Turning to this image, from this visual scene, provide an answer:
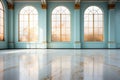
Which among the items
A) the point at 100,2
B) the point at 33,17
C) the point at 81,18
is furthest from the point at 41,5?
the point at 100,2

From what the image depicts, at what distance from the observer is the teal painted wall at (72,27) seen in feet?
55.8

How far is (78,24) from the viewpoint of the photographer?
1698cm

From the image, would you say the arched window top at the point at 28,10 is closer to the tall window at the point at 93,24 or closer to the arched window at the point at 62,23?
the arched window at the point at 62,23

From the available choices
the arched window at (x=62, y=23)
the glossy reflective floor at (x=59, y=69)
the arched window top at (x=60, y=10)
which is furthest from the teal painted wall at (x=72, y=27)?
the glossy reflective floor at (x=59, y=69)

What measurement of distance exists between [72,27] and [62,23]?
125 centimetres

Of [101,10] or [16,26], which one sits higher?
[101,10]

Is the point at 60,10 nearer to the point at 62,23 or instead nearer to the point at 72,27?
the point at 62,23

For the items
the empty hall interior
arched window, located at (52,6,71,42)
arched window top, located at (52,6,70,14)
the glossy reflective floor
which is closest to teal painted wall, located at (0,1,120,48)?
the empty hall interior

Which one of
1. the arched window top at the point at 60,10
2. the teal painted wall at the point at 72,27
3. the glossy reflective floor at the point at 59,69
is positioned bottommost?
the glossy reflective floor at the point at 59,69

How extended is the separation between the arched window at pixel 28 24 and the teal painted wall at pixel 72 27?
0.39 metres

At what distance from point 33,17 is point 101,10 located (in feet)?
25.3

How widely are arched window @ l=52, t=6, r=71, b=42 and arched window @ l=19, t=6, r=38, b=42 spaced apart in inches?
79.7

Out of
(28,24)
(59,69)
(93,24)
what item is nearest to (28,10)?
(28,24)

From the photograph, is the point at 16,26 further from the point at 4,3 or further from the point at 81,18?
the point at 81,18
